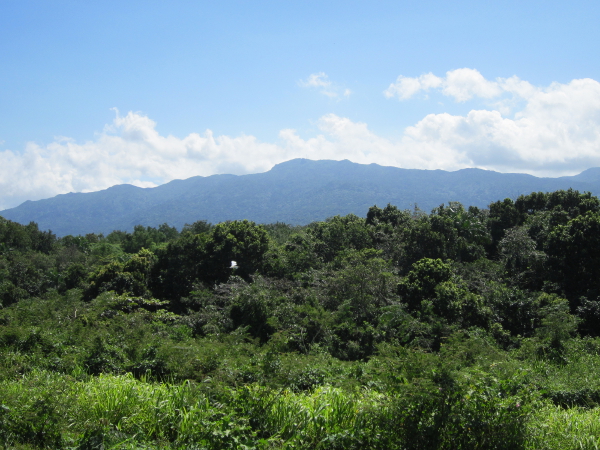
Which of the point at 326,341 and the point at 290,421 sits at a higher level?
the point at 290,421

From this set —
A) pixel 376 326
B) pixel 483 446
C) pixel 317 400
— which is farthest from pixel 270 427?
pixel 376 326

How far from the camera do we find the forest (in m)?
4.21

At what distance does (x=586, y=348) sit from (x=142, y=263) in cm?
1948

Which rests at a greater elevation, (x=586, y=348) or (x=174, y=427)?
(x=174, y=427)

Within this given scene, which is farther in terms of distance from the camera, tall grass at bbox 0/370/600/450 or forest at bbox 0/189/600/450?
forest at bbox 0/189/600/450

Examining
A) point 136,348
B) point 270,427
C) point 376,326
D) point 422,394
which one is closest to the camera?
point 422,394

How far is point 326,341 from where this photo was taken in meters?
13.1

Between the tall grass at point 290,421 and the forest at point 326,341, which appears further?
the forest at point 326,341

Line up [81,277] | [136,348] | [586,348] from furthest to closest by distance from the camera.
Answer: [81,277] < [586,348] < [136,348]

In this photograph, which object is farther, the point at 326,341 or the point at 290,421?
the point at 326,341

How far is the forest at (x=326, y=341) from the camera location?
4207 mm

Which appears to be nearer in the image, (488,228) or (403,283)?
(403,283)

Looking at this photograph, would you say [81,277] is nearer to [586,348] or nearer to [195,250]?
[195,250]

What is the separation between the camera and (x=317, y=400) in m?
5.09
